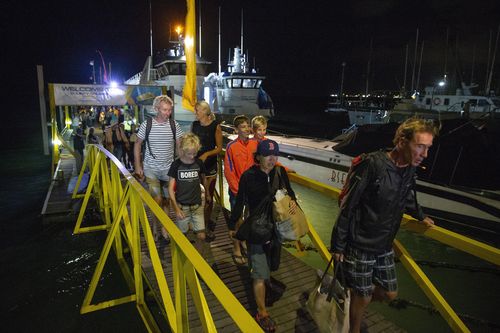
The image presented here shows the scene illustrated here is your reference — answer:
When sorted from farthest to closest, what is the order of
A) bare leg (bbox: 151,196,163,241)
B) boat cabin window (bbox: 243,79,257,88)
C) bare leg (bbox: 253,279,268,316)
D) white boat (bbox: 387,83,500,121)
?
1. boat cabin window (bbox: 243,79,257,88)
2. white boat (bbox: 387,83,500,121)
3. bare leg (bbox: 151,196,163,241)
4. bare leg (bbox: 253,279,268,316)

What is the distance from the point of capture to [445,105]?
2452 cm

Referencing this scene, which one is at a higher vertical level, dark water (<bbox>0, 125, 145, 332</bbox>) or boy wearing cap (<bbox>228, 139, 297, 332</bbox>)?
boy wearing cap (<bbox>228, 139, 297, 332</bbox>)

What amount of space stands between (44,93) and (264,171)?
9.10 meters

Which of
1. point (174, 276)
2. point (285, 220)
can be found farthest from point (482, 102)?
point (174, 276)

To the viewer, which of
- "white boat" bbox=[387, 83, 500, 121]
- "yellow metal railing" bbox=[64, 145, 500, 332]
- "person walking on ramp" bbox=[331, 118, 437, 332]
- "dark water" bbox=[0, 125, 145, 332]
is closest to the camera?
"yellow metal railing" bbox=[64, 145, 500, 332]

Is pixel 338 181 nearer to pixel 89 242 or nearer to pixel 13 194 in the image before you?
pixel 89 242

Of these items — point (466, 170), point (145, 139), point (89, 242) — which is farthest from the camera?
point (466, 170)

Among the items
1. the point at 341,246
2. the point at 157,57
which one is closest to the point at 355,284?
the point at 341,246

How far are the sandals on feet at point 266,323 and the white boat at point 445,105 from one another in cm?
2329

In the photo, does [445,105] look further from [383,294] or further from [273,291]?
[383,294]

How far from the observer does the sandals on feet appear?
3.06m

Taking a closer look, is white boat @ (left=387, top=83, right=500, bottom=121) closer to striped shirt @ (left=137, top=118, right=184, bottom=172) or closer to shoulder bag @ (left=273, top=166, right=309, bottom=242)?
striped shirt @ (left=137, top=118, right=184, bottom=172)

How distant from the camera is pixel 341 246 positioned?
2.38 m

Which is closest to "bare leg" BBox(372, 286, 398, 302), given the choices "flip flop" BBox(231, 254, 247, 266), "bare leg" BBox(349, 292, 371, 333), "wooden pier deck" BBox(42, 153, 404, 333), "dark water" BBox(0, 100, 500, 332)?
"bare leg" BBox(349, 292, 371, 333)
